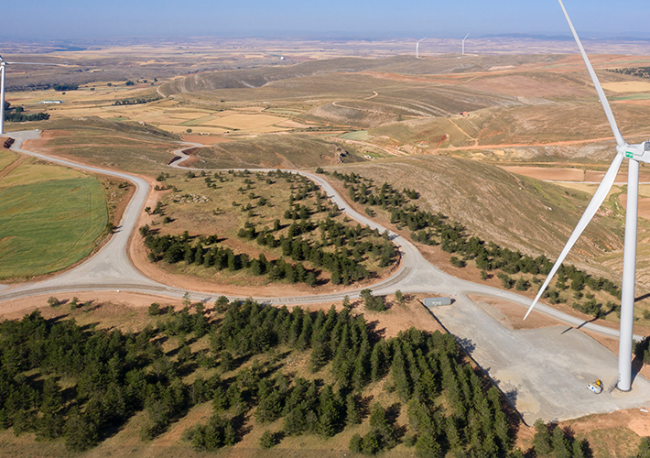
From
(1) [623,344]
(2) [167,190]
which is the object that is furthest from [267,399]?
(2) [167,190]

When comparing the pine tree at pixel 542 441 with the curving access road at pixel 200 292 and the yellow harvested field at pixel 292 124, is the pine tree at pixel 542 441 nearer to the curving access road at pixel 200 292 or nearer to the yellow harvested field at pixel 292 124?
the curving access road at pixel 200 292

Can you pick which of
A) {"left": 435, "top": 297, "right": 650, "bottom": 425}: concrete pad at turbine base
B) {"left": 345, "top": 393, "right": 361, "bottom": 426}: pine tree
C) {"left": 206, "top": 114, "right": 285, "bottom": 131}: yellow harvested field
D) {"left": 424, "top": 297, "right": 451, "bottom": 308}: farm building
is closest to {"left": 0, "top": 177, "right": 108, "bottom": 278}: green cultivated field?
{"left": 345, "top": 393, "right": 361, "bottom": 426}: pine tree

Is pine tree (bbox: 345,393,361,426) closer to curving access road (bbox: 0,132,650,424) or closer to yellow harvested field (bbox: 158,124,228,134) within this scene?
curving access road (bbox: 0,132,650,424)

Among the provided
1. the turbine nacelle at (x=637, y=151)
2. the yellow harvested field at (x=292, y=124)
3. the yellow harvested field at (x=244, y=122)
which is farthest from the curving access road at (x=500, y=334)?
the yellow harvested field at (x=292, y=124)

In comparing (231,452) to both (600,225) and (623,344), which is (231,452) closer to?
(623,344)

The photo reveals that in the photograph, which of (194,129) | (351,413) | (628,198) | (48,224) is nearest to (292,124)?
(194,129)
